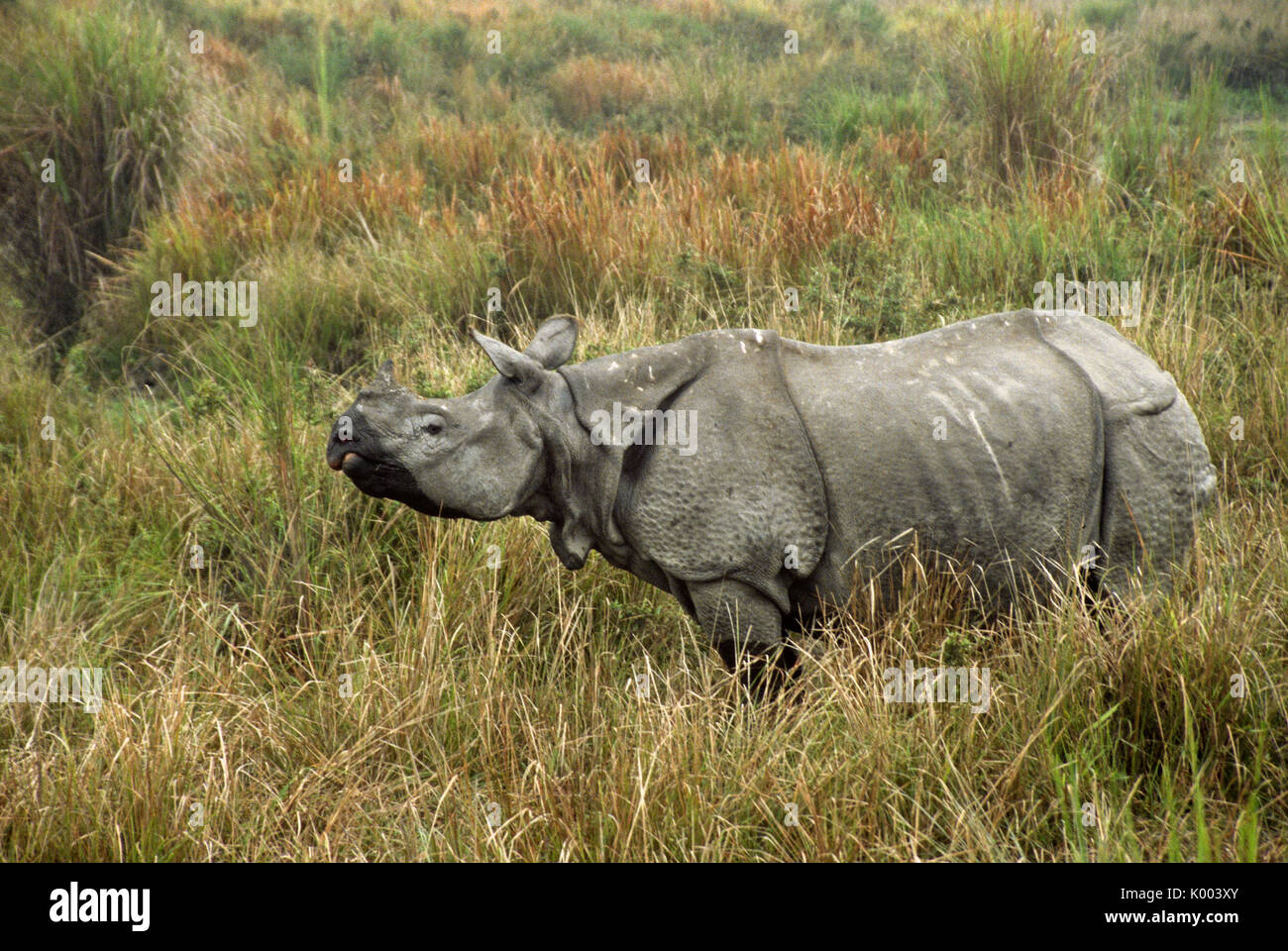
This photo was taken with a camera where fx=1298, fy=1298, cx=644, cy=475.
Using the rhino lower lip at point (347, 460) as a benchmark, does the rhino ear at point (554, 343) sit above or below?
above

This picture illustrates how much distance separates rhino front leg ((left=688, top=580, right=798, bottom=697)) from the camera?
3578mm

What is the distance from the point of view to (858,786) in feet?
11.0

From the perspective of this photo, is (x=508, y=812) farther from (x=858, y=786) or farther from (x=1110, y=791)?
(x=1110, y=791)

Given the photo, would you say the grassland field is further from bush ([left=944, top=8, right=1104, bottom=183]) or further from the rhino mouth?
the rhino mouth

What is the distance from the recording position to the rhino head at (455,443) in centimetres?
333

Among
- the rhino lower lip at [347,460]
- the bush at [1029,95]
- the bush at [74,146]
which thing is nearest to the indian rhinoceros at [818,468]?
the rhino lower lip at [347,460]

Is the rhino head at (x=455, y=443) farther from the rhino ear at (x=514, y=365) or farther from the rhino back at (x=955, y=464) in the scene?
the rhino back at (x=955, y=464)

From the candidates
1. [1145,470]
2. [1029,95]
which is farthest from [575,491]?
[1029,95]

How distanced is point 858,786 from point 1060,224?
15.4ft

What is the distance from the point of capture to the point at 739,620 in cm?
360

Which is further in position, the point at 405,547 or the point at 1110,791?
the point at 405,547

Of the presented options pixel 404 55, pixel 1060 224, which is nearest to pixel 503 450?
pixel 1060 224

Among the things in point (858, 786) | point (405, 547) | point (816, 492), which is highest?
point (816, 492)

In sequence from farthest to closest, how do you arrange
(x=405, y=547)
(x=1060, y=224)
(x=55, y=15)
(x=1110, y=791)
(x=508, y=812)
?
1. (x=55, y=15)
2. (x=1060, y=224)
3. (x=405, y=547)
4. (x=508, y=812)
5. (x=1110, y=791)
